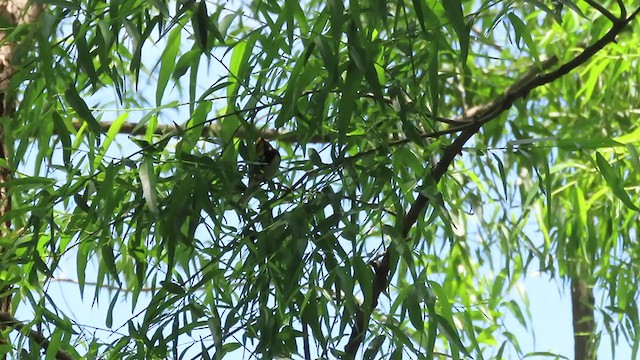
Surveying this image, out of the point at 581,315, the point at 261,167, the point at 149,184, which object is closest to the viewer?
the point at 149,184

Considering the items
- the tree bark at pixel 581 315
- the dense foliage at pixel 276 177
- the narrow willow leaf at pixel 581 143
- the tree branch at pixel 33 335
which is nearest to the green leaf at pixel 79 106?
the dense foliage at pixel 276 177

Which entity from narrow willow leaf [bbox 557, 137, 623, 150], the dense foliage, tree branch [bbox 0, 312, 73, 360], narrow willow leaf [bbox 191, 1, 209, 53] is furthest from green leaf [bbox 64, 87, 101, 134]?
narrow willow leaf [bbox 557, 137, 623, 150]

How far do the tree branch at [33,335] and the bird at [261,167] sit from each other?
0.27 metres

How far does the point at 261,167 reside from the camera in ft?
3.18

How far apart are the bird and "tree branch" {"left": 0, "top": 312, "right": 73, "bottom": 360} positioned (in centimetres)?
27

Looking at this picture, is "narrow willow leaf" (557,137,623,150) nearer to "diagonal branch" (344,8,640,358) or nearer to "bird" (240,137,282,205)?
"diagonal branch" (344,8,640,358)

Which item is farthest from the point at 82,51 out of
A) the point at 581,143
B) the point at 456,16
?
the point at 581,143

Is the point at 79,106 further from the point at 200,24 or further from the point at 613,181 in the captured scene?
the point at 613,181

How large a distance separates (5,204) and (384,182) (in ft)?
1.69

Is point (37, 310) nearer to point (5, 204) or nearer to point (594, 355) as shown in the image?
point (5, 204)

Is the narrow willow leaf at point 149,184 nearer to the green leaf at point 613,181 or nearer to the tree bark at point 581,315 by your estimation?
the green leaf at point 613,181

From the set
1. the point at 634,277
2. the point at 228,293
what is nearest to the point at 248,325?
the point at 228,293

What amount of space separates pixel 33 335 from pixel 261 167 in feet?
0.95

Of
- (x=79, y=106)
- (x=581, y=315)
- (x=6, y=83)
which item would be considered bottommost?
(x=79, y=106)
